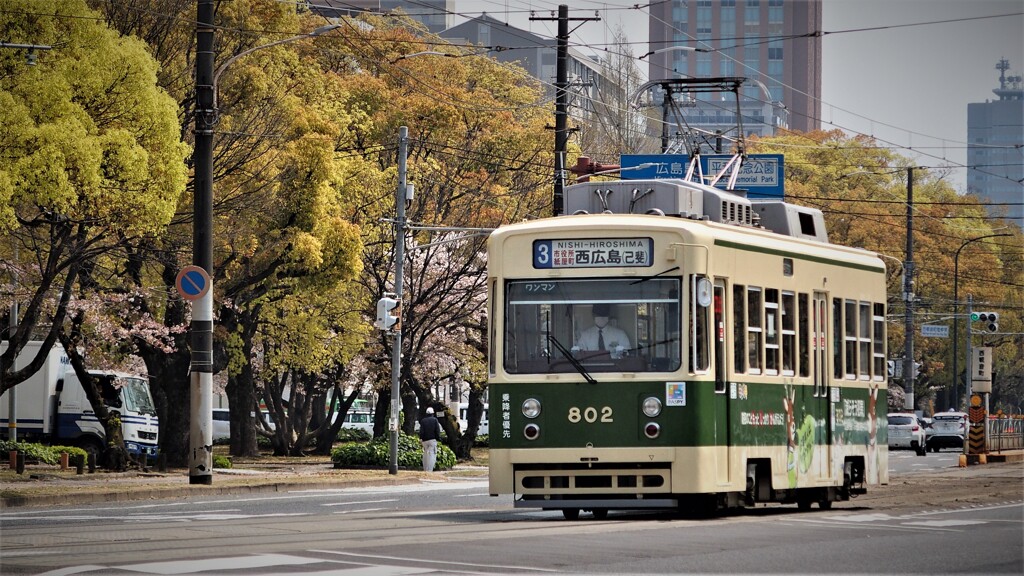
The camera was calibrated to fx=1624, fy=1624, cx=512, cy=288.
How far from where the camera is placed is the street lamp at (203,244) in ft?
85.8

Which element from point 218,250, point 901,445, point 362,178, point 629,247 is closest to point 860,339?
point 629,247

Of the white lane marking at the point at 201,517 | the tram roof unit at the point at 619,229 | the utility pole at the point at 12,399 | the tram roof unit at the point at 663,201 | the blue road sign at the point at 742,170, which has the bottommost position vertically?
the white lane marking at the point at 201,517

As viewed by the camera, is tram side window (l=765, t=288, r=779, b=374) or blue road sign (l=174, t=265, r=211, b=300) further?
blue road sign (l=174, t=265, r=211, b=300)

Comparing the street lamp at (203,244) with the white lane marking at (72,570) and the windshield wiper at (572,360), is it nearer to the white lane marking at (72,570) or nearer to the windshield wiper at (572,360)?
the windshield wiper at (572,360)

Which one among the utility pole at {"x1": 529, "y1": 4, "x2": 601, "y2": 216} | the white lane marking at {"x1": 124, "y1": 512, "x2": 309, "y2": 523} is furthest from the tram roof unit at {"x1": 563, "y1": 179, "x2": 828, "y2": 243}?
the utility pole at {"x1": 529, "y1": 4, "x2": 601, "y2": 216}

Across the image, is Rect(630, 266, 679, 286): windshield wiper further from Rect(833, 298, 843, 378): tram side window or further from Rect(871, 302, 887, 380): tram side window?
Rect(871, 302, 887, 380): tram side window

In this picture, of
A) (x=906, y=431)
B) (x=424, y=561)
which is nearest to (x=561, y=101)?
(x=906, y=431)

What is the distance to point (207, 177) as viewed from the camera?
26.4 metres

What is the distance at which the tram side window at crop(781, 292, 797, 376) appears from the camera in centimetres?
1886

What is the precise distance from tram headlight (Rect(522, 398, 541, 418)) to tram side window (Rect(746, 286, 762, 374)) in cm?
251

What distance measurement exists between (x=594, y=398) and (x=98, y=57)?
41.9 ft

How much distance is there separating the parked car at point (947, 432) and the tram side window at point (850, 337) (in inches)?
1563

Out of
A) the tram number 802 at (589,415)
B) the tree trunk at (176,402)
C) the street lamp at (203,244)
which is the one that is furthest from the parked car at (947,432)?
the tram number 802 at (589,415)

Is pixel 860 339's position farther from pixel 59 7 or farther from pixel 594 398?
pixel 59 7
